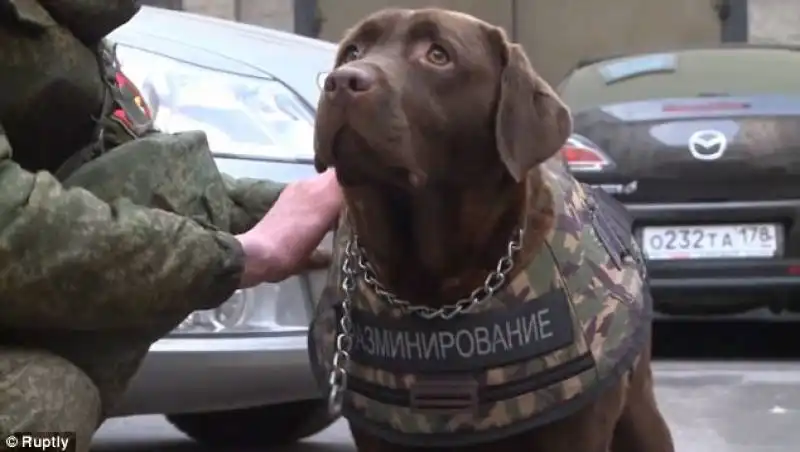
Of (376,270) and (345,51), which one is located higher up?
(345,51)

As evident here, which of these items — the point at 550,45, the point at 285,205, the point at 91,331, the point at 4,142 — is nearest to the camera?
the point at 4,142

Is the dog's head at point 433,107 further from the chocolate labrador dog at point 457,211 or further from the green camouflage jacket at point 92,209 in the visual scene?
the green camouflage jacket at point 92,209

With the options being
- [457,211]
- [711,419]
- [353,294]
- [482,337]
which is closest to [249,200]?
[353,294]

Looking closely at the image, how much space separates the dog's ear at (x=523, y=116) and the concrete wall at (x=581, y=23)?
397 inches

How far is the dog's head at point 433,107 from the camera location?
2746 millimetres

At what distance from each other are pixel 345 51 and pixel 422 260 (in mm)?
459

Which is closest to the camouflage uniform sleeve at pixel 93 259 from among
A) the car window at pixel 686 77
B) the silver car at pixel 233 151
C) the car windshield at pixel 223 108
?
the silver car at pixel 233 151

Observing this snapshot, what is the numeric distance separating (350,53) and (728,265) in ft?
12.4

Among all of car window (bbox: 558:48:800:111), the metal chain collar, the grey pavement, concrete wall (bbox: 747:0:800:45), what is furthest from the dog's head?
concrete wall (bbox: 747:0:800:45)

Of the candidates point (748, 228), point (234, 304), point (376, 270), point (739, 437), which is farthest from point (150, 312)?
point (748, 228)

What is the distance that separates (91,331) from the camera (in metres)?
2.73

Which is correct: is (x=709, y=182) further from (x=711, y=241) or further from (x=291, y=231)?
(x=291, y=231)

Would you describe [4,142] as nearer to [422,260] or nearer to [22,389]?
[22,389]

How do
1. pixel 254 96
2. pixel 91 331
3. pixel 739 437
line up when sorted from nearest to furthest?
pixel 91 331
pixel 254 96
pixel 739 437
